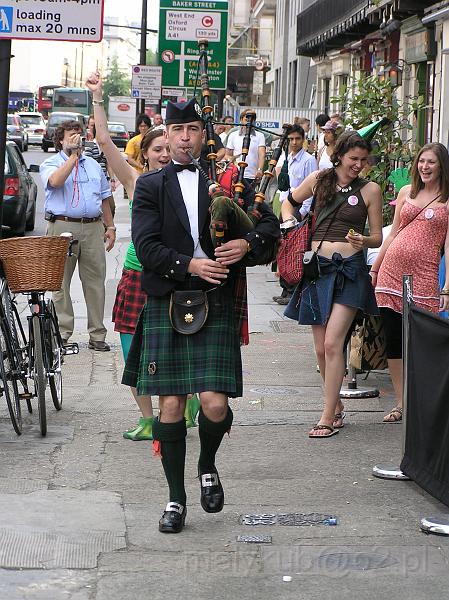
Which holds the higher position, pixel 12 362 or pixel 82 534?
pixel 12 362

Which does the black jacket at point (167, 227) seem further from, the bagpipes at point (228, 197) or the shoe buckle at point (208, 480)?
the shoe buckle at point (208, 480)

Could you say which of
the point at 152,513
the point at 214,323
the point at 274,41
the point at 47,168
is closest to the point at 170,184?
the point at 214,323

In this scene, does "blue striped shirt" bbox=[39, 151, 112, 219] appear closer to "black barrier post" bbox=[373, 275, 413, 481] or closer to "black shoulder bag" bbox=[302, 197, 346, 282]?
"black shoulder bag" bbox=[302, 197, 346, 282]

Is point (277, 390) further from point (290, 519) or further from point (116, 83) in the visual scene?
point (116, 83)

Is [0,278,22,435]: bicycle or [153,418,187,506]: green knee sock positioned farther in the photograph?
[0,278,22,435]: bicycle

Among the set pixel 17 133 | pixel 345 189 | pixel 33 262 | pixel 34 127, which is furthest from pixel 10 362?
pixel 34 127

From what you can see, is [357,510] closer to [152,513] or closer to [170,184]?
[152,513]

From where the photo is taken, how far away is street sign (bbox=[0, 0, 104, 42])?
782cm

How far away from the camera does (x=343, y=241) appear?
25.9ft

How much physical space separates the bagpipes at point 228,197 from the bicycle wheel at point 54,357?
259 centimetres

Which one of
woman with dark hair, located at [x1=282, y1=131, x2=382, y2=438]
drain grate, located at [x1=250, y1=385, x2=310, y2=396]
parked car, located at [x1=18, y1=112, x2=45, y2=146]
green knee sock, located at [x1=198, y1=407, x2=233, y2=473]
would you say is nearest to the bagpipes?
green knee sock, located at [x1=198, y1=407, x2=233, y2=473]

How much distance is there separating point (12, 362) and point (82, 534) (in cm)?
216

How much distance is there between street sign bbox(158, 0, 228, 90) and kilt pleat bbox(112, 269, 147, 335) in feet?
47.8

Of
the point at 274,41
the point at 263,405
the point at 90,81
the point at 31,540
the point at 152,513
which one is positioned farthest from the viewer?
the point at 274,41
